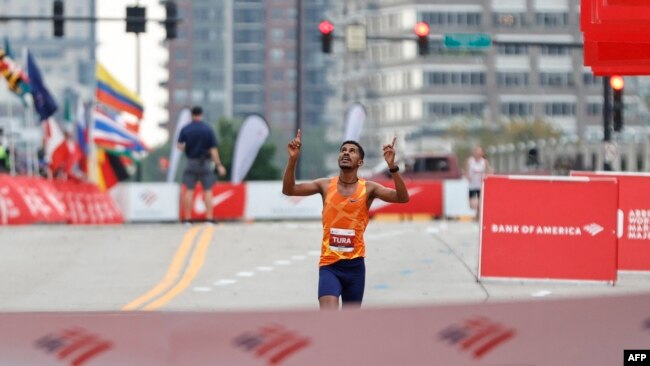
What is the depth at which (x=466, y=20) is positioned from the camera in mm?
170000

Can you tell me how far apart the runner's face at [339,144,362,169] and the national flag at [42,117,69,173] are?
91.8 feet

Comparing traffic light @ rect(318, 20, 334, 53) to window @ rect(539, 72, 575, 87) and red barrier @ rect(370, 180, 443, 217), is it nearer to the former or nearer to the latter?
red barrier @ rect(370, 180, 443, 217)

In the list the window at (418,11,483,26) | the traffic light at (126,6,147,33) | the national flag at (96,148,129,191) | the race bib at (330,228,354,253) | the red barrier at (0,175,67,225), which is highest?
the traffic light at (126,6,147,33)

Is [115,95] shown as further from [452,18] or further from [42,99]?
[452,18]

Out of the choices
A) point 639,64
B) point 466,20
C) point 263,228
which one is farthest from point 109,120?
point 466,20

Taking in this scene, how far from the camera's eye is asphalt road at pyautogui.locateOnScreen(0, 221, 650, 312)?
17742mm

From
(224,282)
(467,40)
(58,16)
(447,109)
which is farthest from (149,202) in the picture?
(447,109)

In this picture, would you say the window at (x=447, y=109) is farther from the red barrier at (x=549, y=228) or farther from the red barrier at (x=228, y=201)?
the red barrier at (x=549, y=228)

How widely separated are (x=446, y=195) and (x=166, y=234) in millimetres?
17810

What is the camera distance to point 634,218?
2005 cm

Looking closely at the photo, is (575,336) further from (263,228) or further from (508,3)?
(508,3)

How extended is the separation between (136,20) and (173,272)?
71.4ft

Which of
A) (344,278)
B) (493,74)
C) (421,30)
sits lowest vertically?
(493,74)

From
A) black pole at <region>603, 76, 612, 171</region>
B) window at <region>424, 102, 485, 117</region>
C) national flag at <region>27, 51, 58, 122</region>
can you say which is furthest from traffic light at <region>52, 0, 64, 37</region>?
window at <region>424, 102, 485, 117</region>
